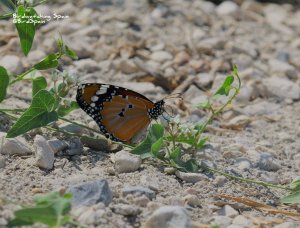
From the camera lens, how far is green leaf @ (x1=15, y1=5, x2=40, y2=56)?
10.3ft

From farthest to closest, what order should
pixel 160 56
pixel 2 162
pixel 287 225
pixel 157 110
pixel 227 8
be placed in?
pixel 227 8 < pixel 160 56 < pixel 157 110 < pixel 2 162 < pixel 287 225

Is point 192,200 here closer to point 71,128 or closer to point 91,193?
point 91,193

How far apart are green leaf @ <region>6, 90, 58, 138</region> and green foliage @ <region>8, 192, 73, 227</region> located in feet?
2.55

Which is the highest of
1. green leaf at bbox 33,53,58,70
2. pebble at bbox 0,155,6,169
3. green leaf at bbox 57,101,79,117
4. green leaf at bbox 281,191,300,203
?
green leaf at bbox 33,53,58,70

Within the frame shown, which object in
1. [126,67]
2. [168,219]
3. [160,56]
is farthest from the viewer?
[160,56]

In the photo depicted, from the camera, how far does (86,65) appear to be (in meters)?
4.62

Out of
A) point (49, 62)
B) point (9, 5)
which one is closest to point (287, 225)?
point (49, 62)

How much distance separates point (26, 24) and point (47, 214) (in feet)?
3.86

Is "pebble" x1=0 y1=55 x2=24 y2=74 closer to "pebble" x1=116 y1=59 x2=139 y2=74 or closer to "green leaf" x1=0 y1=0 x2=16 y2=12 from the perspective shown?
"pebble" x1=116 y1=59 x2=139 y2=74

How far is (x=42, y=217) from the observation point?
231 centimetres

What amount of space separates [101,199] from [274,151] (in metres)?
1.49

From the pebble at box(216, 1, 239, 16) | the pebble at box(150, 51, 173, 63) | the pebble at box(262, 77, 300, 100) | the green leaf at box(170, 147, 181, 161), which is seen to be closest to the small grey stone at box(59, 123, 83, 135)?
the green leaf at box(170, 147, 181, 161)

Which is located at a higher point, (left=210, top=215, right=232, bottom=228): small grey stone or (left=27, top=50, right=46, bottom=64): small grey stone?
(left=27, top=50, right=46, bottom=64): small grey stone

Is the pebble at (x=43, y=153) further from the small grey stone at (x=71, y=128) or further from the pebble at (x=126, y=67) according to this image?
the pebble at (x=126, y=67)
